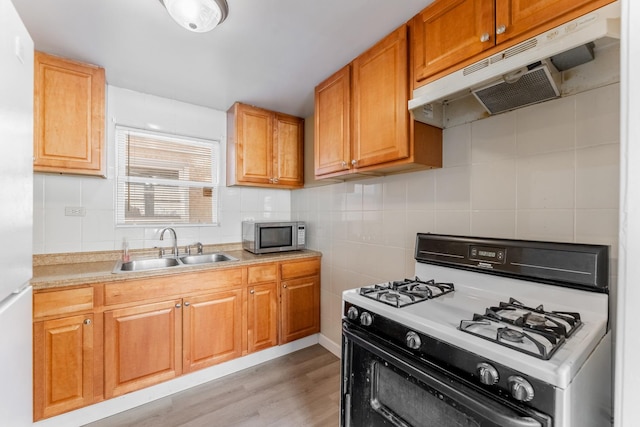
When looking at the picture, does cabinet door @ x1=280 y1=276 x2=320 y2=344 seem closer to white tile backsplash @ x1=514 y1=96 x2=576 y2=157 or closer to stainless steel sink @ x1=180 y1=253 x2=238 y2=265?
stainless steel sink @ x1=180 y1=253 x2=238 y2=265

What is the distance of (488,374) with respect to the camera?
2.61 feet

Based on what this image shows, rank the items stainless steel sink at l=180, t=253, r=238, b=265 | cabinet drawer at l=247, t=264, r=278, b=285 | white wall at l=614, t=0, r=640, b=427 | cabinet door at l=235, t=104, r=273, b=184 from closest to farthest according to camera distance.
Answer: white wall at l=614, t=0, r=640, b=427 → cabinet drawer at l=247, t=264, r=278, b=285 → stainless steel sink at l=180, t=253, r=238, b=265 → cabinet door at l=235, t=104, r=273, b=184

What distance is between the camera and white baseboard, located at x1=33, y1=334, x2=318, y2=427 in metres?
1.66

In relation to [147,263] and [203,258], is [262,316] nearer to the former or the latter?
[203,258]

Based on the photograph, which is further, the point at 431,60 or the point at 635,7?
the point at 431,60

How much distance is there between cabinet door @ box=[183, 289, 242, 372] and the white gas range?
1180 millimetres

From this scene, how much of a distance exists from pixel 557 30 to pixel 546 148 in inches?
19.2

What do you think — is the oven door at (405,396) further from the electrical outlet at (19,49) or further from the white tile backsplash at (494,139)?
the electrical outlet at (19,49)

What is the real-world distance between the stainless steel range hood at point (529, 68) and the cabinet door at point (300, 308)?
5.80 ft

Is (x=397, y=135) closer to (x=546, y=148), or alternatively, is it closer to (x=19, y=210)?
(x=546, y=148)

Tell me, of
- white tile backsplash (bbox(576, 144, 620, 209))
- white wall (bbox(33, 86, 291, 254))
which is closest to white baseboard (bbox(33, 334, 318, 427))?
white wall (bbox(33, 86, 291, 254))

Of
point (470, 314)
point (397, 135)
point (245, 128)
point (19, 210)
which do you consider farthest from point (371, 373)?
point (245, 128)

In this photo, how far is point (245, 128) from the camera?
2.57m

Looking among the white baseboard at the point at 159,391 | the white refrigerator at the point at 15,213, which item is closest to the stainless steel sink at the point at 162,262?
the white baseboard at the point at 159,391
